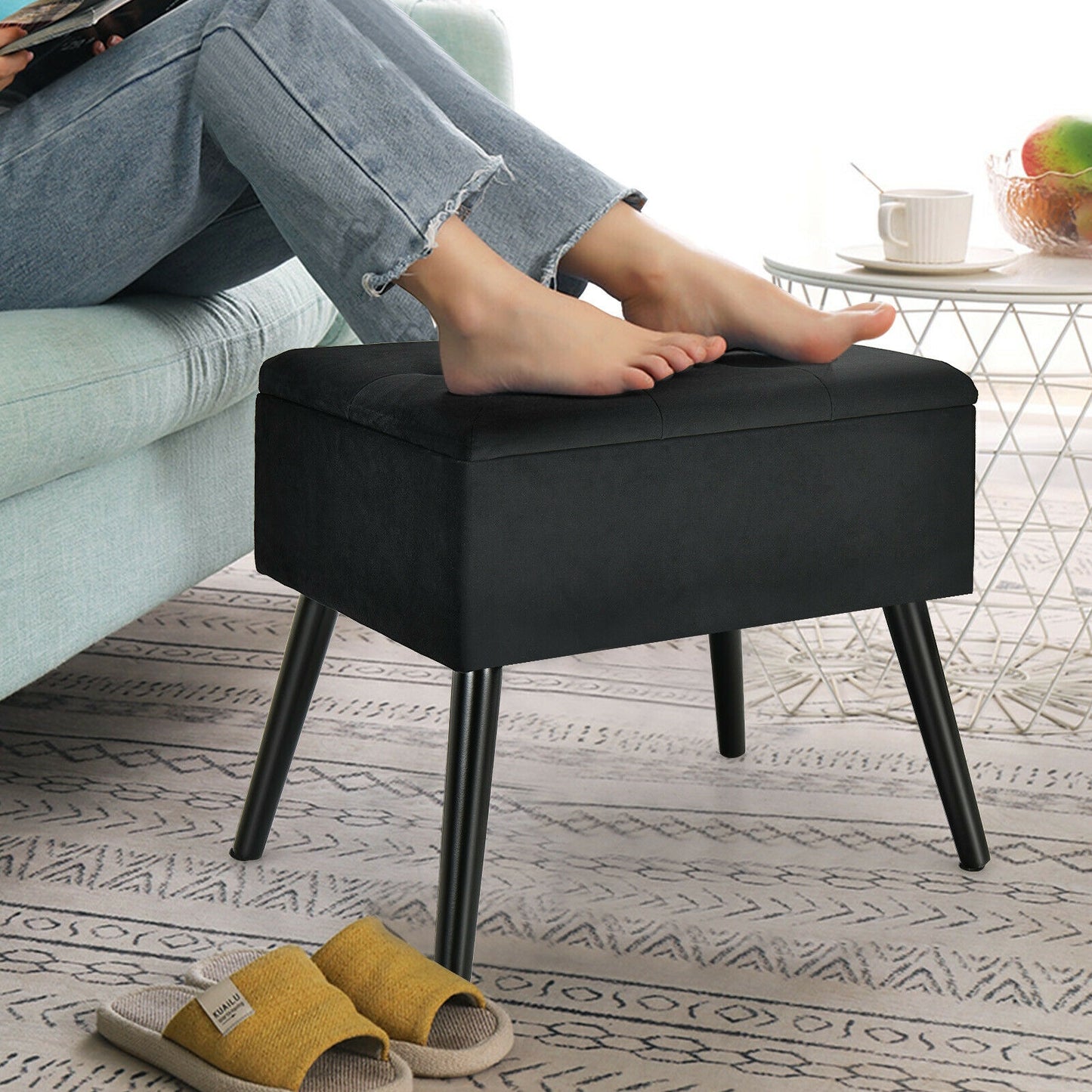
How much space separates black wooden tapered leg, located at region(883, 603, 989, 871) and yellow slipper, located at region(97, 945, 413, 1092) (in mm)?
504

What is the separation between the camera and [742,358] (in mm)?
1178

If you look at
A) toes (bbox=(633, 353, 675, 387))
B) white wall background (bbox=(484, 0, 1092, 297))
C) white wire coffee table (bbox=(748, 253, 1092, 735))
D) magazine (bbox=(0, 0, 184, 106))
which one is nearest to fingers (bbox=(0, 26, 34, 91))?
magazine (bbox=(0, 0, 184, 106))

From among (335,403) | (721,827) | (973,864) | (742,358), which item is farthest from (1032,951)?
(335,403)

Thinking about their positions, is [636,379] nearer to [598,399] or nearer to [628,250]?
[598,399]

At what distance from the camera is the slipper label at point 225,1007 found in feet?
3.04

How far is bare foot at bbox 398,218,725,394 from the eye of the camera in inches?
40.6

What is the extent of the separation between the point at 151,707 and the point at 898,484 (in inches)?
34.3

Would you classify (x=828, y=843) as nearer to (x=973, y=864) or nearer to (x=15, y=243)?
(x=973, y=864)

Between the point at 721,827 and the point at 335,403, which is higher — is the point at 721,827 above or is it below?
below

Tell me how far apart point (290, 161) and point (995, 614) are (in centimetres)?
121

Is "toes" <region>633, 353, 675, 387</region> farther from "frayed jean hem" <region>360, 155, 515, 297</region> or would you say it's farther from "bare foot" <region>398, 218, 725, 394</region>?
"frayed jean hem" <region>360, 155, 515, 297</region>

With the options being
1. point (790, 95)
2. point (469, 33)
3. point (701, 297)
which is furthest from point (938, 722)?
point (790, 95)

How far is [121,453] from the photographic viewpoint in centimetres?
130

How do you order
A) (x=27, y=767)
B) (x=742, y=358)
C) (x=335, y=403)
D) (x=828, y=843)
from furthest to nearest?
(x=27, y=767)
(x=828, y=843)
(x=742, y=358)
(x=335, y=403)
